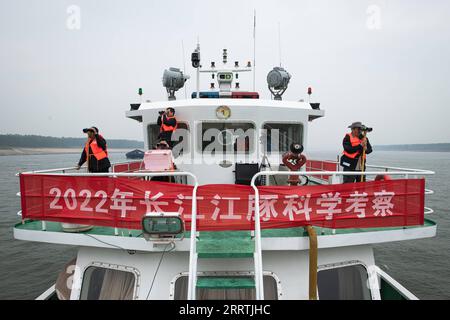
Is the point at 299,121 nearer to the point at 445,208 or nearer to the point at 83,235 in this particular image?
the point at 83,235

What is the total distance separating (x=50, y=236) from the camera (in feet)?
15.5

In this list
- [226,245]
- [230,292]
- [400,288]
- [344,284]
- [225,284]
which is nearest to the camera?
[225,284]

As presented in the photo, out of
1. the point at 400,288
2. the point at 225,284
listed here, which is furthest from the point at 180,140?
the point at 400,288

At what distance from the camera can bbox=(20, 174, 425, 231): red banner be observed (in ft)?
14.6

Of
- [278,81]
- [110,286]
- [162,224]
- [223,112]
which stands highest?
[278,81]

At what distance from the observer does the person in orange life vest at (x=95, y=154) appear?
5.93 metres

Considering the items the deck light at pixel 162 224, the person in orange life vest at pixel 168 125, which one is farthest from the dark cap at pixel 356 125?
the deck light at pixel 162 224

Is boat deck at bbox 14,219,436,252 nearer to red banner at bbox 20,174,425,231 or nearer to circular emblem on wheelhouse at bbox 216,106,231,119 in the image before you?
red banner at bbox 20,174,425,231

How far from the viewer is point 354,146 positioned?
599 centimetres

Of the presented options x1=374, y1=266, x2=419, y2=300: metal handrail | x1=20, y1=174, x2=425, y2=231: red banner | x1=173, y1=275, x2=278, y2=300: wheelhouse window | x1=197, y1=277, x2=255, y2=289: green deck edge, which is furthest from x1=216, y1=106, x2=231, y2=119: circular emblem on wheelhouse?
x1=374, y1=266, x2=419, y2=300: metal handrail

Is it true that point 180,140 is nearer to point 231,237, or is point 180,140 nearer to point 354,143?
point 231,237

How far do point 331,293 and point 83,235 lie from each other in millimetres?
4383

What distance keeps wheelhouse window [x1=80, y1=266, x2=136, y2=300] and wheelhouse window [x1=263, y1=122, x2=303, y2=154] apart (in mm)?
4362

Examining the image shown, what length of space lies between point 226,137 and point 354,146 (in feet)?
9.50
